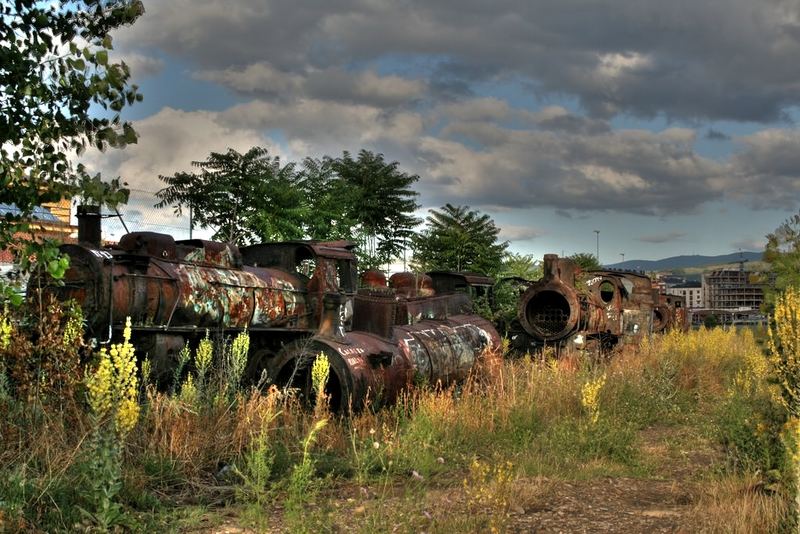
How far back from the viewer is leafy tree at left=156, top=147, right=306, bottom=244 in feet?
62.2

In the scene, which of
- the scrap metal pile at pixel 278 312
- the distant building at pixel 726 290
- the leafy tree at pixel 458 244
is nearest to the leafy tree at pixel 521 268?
the leafy tree at pixel 458 244

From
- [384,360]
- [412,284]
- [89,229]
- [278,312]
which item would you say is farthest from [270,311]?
[412,284]

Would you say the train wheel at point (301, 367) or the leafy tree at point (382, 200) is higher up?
the leafy tree at point (382, 200)

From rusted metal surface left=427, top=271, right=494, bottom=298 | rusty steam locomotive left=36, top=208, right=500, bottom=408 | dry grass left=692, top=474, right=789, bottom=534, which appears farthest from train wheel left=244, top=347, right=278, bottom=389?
dry grass left=692, top=474, right=789, bottom=534

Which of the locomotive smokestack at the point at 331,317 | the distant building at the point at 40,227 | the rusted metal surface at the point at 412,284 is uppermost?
the distant building at the point at 40,227

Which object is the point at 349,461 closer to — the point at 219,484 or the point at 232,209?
the point at 219,484

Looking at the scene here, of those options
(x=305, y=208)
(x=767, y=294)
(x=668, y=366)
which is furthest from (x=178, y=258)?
(x=305, y=208)

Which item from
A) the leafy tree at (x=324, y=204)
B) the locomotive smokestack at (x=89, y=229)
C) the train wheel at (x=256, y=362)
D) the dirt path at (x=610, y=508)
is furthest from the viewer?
the leafy tree at (x=324, y=204)

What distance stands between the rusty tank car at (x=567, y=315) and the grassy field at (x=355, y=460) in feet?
20.8

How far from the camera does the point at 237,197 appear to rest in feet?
63.4

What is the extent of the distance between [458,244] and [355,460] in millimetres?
17818

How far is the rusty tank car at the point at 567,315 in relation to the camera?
16.0 m

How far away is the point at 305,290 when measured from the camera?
11.3 metres

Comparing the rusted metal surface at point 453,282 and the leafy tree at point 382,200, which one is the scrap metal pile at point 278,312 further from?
the leafy tree at point 382,200
